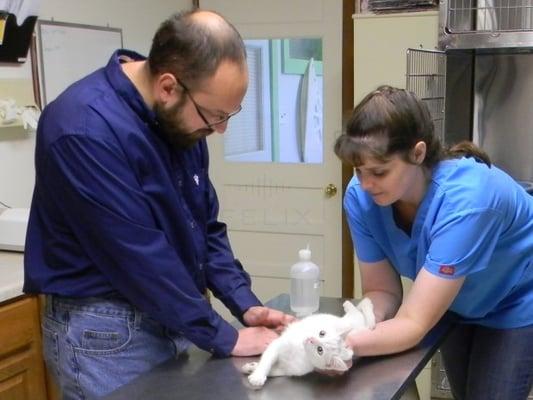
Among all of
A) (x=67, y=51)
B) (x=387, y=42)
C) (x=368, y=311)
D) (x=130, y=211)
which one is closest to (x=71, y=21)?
(x=67, y=51)

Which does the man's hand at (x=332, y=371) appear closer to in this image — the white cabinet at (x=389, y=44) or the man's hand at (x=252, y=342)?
the man's hand at (x=252, y=342)

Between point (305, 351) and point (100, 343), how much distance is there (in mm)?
412

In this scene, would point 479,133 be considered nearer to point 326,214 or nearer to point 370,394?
point 326,214

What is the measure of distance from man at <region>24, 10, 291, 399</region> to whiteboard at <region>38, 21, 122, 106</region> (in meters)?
1.40

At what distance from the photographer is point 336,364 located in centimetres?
130

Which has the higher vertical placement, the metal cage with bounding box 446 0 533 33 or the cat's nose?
the metal cage with bounding box 446 0 533 33

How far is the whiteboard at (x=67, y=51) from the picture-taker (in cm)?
271

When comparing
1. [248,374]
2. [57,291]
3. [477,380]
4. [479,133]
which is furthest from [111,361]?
[479,133]

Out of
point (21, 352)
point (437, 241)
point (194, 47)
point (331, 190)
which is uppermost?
point (194, 47)

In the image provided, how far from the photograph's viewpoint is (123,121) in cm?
130

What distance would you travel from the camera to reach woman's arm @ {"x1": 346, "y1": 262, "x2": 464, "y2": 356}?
4.53 ft

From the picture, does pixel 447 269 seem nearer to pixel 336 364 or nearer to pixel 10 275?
pixel 336 364

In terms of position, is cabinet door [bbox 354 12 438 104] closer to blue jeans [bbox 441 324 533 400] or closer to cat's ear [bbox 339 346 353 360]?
blue jeans [bbox 441 324 533 400]

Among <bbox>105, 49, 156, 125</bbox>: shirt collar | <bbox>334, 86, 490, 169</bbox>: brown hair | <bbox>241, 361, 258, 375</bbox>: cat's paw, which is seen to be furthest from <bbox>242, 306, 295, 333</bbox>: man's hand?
<bbox>105, 49, 156, 125</bbox>: shirt collar
